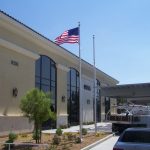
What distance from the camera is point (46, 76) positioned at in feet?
120

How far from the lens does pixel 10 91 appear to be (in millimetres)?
28938

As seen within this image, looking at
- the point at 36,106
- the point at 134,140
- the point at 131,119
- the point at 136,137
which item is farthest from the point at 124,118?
the point at 134,140

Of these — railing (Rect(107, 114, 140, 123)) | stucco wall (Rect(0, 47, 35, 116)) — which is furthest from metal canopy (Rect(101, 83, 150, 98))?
stucco wall (Rect(0, 47, 35, 116))

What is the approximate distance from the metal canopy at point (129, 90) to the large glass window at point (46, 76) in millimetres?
15853

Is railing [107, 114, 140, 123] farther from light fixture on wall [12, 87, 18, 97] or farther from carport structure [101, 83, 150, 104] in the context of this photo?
carport structure [101, 83, 150, 104]

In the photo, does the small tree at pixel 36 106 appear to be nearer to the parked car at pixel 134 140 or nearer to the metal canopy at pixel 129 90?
the parked car at pixel 134 140

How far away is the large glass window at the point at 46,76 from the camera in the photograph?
34.8 meters

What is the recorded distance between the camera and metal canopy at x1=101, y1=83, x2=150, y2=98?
5056cm

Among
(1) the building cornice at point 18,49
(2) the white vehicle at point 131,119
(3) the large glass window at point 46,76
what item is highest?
(1) the building cornice at point 18,49

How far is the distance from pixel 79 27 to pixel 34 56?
8160mm

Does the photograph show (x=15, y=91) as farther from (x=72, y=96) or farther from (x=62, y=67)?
(x=72, y=96)

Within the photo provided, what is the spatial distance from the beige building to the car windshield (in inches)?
646

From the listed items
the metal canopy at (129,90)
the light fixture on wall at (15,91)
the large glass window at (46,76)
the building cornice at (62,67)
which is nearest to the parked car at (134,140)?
the light fixture on wall at (15,91)

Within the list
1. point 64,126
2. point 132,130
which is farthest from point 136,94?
point 132,130
